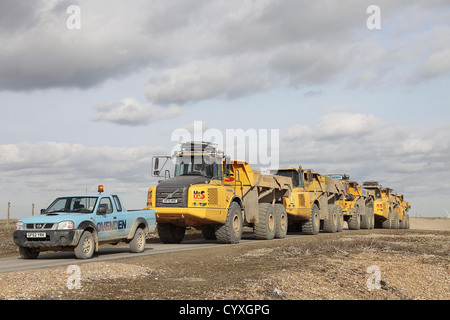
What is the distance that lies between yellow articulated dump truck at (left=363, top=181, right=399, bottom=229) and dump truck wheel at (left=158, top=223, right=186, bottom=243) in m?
22.6

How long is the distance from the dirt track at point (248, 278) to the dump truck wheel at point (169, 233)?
6.48 metres

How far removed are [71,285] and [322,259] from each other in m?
6.76

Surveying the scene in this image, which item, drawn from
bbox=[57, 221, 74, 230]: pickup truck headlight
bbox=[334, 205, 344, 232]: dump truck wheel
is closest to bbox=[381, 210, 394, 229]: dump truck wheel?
bbox=[334, 205, 344, 232]: dump truck wheel

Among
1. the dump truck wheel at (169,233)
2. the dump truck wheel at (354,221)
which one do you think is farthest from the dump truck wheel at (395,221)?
the dump truck wheel at (169,233)

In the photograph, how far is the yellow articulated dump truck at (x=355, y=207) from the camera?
35312 mm

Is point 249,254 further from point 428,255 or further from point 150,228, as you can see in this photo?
point 428,255

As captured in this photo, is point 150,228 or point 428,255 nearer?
point 428,255

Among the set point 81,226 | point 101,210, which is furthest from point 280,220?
point 81,226

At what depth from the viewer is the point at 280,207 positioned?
25234 mm

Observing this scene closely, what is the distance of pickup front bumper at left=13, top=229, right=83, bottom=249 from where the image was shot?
46.6ft

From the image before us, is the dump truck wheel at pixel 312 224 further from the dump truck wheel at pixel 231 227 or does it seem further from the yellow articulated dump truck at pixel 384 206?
the yellow articulated dump truck at pixel 384 206

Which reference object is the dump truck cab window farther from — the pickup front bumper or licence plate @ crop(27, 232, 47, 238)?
licence plate @ crop(27, 232, 47, 238)

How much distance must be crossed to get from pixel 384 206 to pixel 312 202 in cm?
1523
